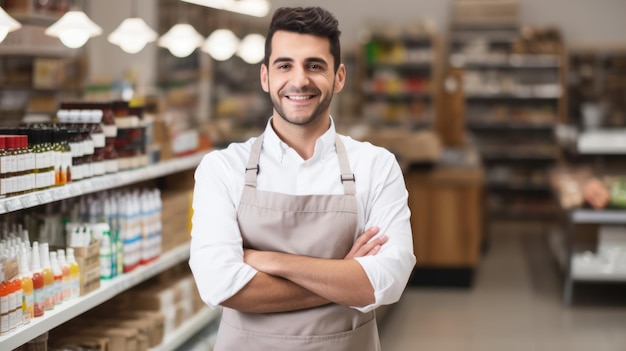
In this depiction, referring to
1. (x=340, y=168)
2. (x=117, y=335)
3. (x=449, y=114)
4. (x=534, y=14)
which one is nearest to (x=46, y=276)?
(x=117, y=335)

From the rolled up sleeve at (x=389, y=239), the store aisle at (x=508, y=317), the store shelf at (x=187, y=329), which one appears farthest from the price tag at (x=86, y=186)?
the store aisle at (x=508, y=317)

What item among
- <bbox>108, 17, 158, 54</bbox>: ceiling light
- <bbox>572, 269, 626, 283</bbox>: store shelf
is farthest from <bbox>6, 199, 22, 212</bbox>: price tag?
<bbox>572, 269, 626, 283</bbox>: store shelf

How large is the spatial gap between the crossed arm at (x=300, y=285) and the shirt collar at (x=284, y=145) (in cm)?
32

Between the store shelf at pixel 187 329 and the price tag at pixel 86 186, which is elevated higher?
the price tag at pixel 86 186

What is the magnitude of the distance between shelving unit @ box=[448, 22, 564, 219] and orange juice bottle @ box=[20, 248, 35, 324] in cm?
1103

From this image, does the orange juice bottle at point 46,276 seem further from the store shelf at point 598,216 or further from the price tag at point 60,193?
the store shelf at point 598,216

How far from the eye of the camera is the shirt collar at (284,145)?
2664mm

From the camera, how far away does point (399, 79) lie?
14.1 meters

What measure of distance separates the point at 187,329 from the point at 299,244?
2778 mm

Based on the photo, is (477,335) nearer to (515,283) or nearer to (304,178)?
(515,283)

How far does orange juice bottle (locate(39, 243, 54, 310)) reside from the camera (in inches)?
142

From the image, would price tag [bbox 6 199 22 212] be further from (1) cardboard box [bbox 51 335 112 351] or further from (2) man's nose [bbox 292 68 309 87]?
(2) man's nose [bbox 292 68 309 87]

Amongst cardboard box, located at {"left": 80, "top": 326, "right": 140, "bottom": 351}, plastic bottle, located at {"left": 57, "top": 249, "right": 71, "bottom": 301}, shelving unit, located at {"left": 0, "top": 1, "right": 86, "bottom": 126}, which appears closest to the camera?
plastic bottle, located at {"left": 57, "top": 249, "right": 71, "bottom": 301}

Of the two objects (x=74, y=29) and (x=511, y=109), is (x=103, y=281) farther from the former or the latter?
(x=511, y=109)
